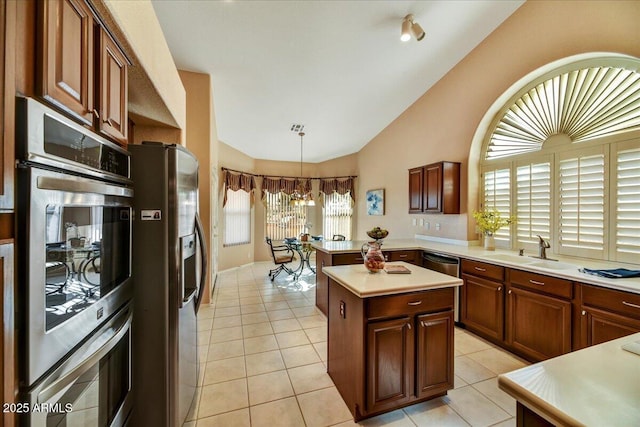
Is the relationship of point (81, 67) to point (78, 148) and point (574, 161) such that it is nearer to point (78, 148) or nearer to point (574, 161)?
point (78, 148)

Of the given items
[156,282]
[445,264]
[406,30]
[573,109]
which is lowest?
[445,264]

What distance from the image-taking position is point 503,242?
349 centimetres

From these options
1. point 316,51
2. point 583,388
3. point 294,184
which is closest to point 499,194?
point 316,51

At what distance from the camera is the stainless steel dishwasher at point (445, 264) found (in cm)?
317

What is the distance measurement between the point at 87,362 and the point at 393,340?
1592 millimetres

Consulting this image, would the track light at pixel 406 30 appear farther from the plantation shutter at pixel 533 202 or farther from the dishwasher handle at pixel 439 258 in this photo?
the dishwasher handle at pixel 439 258

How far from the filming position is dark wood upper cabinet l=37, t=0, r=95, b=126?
0.76 metres

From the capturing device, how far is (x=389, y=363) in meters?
1.72

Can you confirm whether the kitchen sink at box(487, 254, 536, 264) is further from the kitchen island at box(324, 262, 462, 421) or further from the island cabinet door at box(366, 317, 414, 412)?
the island cabinet door at box(366, 317, 414, 412)

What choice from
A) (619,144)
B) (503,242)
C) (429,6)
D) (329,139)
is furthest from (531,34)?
(329,139)

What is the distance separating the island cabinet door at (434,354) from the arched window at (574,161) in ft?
6.60

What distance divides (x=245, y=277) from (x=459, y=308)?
410cm

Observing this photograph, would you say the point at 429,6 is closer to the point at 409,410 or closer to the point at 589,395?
the point at 589,395

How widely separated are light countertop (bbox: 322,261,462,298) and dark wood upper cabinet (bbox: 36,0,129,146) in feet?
5.24
